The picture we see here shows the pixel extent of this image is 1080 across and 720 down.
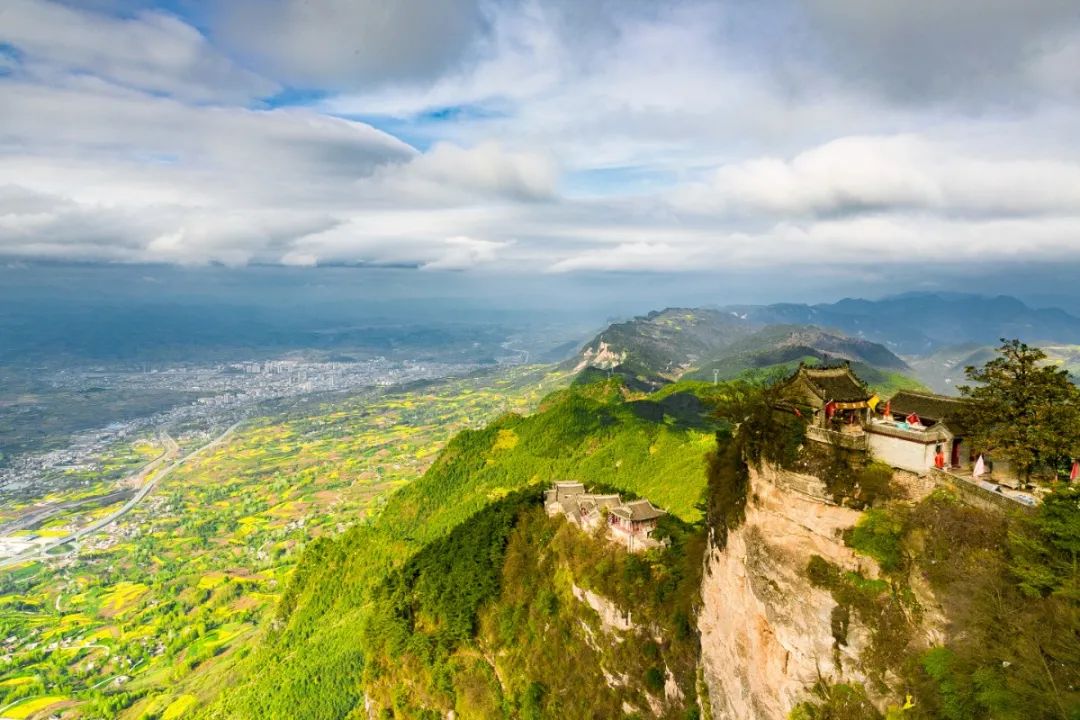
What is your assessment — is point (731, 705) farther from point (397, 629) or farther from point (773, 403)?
point (397, 629)

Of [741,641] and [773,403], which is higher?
[773,403]

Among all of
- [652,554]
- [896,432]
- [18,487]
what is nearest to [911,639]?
[896,432]

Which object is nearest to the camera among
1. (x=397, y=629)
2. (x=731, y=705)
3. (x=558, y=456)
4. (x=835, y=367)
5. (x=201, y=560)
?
(x=835, y=367)

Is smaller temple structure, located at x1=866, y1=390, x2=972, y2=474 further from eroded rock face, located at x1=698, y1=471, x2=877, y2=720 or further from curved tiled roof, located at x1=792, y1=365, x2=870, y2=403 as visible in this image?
eroded rock face, located at x1=698, y1=471, x2=877, y2=720

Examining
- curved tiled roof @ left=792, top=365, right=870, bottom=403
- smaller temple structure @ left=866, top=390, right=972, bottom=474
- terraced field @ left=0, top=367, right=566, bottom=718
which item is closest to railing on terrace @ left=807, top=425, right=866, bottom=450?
smaller temple structure @ left=866, top=390, right=972, bottom=474

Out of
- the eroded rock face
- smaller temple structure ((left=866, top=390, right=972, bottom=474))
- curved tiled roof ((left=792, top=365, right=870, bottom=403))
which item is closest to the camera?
smaller temple structure ((left=866, top=390, right=972, bottom=474))

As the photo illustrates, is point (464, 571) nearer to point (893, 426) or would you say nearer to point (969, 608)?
point (893, 426)
